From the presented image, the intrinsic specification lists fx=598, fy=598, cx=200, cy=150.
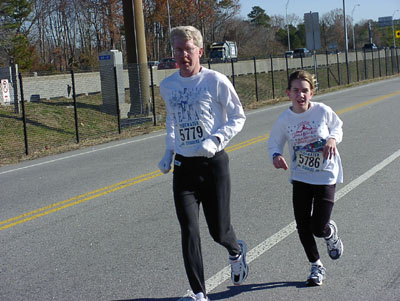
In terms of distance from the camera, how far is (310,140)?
4582 mm

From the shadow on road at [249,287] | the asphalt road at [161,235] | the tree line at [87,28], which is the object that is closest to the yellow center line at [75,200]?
the asphalt road at [161,235]

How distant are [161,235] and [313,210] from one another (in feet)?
7.09

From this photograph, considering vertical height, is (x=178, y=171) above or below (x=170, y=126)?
below

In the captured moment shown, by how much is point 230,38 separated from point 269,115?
84101 millimetres

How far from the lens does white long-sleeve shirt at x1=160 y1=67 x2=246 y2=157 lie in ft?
13.9

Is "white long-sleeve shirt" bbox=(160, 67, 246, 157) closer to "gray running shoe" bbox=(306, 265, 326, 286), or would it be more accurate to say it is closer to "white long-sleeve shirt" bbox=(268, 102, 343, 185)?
"white long-sleeve shirt" bbox=(268, 102, 343, 185)

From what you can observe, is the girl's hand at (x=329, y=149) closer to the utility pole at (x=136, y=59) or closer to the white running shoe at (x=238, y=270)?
the white running shoe at (x=238, y=270)

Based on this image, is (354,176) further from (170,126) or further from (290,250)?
(170,126)

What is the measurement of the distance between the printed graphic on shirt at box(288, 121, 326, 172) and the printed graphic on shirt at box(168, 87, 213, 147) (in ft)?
2.50

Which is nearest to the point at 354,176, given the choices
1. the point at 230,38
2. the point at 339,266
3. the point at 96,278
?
the point at 339,266

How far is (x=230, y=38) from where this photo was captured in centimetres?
10219

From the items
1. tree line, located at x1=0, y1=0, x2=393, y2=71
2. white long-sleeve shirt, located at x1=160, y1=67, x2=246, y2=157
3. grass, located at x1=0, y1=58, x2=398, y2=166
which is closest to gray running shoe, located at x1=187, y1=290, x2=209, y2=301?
white long-sleeve shirt, located at x1=160, y1=67, x2=246, y2=157

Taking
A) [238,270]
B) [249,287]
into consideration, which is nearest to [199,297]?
[238,270]

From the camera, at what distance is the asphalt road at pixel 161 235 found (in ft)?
15.5
